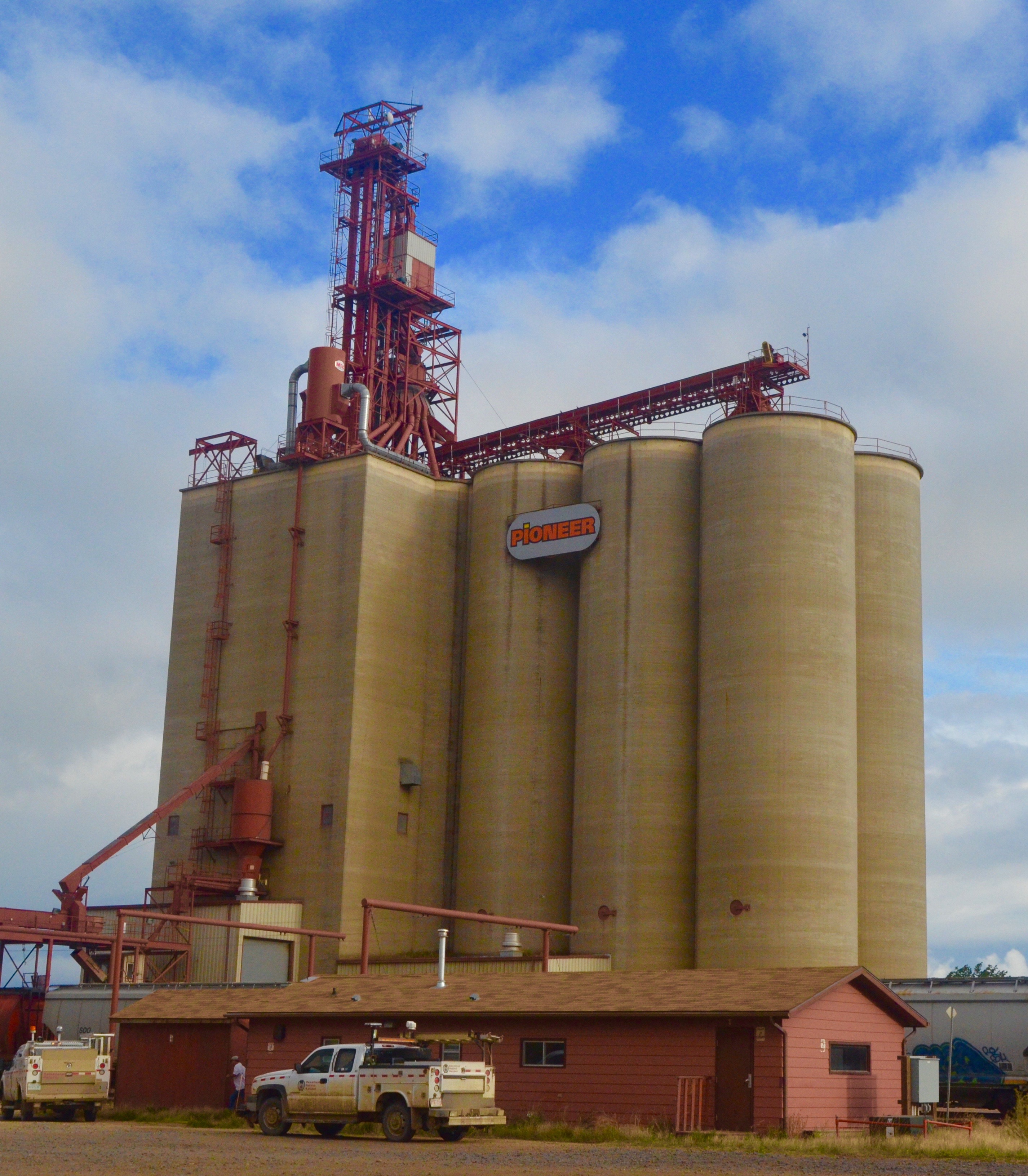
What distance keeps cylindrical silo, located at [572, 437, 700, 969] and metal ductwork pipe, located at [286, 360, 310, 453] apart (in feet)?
50.4

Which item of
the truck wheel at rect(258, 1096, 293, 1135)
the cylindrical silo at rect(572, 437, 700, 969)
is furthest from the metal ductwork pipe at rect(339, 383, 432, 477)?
the truck wheel at rect(258, 1096, 293, 1135)

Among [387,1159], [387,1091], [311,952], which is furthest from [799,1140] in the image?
[311,952]

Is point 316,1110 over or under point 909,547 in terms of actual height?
under

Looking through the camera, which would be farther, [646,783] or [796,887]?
[646,783]

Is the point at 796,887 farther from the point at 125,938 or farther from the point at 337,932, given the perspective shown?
the point at 125,938

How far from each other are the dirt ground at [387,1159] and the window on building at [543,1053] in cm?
358

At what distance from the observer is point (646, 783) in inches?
2520

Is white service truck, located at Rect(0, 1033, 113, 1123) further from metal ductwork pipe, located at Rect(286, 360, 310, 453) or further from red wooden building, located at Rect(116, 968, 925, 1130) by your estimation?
metal ductwork pipe, located at Rect(286, 360, 310, 453)

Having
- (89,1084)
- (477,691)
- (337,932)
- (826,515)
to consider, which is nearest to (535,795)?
(477,691)

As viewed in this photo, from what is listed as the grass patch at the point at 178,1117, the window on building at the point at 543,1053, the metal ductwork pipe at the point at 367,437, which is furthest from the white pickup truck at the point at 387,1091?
the metal ductwork pipe at the point at 367,437

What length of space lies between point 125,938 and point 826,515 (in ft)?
104

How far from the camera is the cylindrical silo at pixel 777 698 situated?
6000 cm

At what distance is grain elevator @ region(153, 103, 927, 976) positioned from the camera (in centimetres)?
6206

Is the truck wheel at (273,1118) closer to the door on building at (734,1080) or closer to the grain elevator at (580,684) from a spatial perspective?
the door on building at (734,1080)
